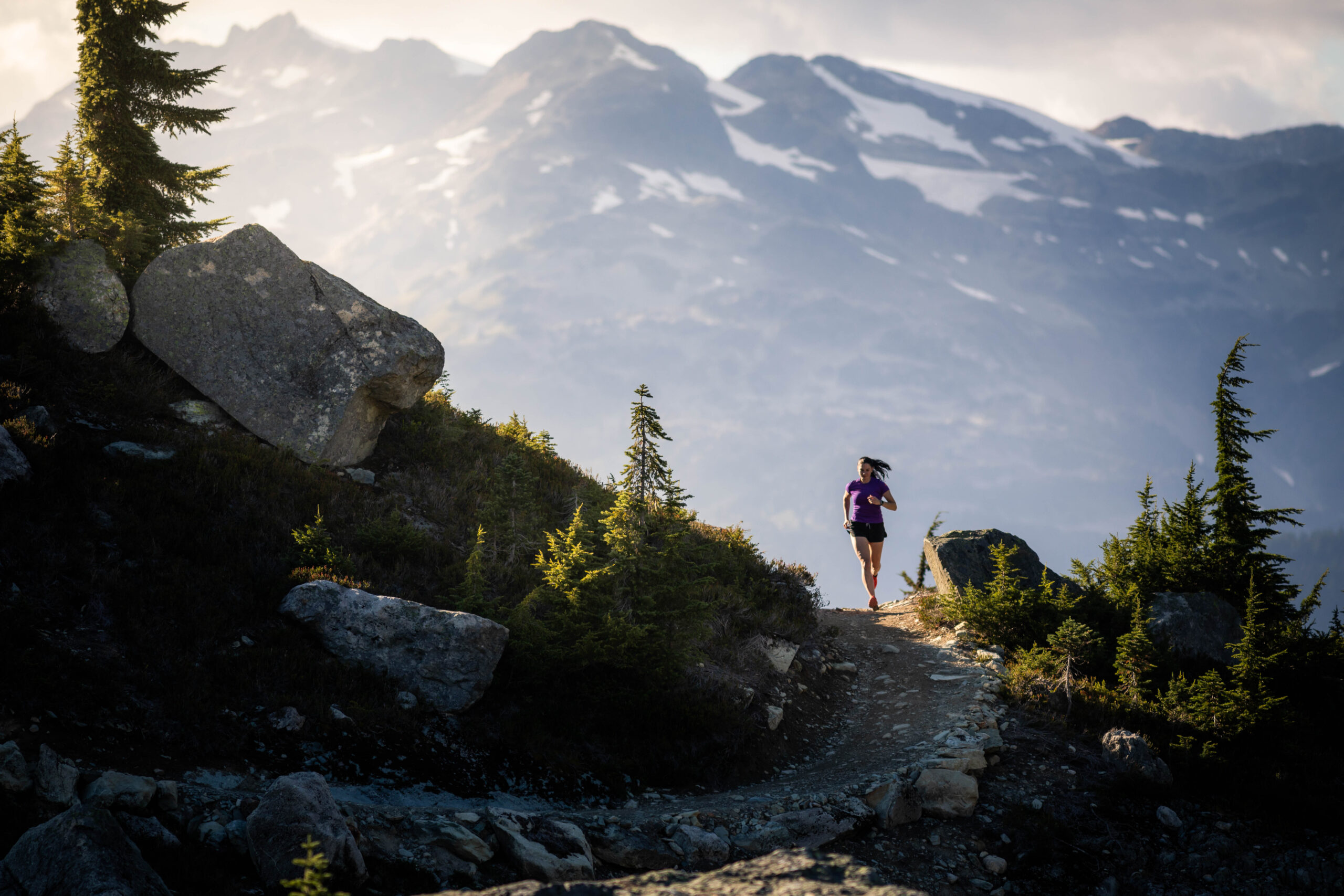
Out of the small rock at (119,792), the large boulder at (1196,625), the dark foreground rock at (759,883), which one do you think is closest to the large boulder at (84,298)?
the small rock at (119,792)

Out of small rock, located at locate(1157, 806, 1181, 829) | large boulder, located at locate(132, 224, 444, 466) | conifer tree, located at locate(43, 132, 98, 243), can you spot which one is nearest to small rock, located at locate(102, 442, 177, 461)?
large boulder, located at locate(132, 224, 444, 466)

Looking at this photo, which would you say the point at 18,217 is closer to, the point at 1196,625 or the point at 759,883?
the point at 759,883

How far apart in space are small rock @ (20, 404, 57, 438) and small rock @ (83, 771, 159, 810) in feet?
19.0

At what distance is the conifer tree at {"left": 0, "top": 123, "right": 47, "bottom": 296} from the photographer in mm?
10844

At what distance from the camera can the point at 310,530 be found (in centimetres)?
872

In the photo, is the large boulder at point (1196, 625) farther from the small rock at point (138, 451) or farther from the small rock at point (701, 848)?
the small rock at point (138, 451)

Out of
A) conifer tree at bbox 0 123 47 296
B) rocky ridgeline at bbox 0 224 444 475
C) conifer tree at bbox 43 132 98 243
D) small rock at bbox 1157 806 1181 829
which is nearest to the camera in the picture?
small rock at bbox 1157 806 1181 829

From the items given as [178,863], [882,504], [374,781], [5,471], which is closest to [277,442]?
[5,471]

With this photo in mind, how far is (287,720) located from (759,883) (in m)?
4.50

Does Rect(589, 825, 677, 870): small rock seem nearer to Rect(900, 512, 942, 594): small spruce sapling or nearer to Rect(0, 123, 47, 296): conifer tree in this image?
Rect(900, 512, 942, 594): small spruce sapling

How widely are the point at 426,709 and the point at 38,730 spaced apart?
3.06m

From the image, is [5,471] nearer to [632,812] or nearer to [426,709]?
[426,709]

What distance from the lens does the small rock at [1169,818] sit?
6.83 metres

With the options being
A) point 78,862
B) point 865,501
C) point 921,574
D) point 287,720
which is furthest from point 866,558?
point 78,862
